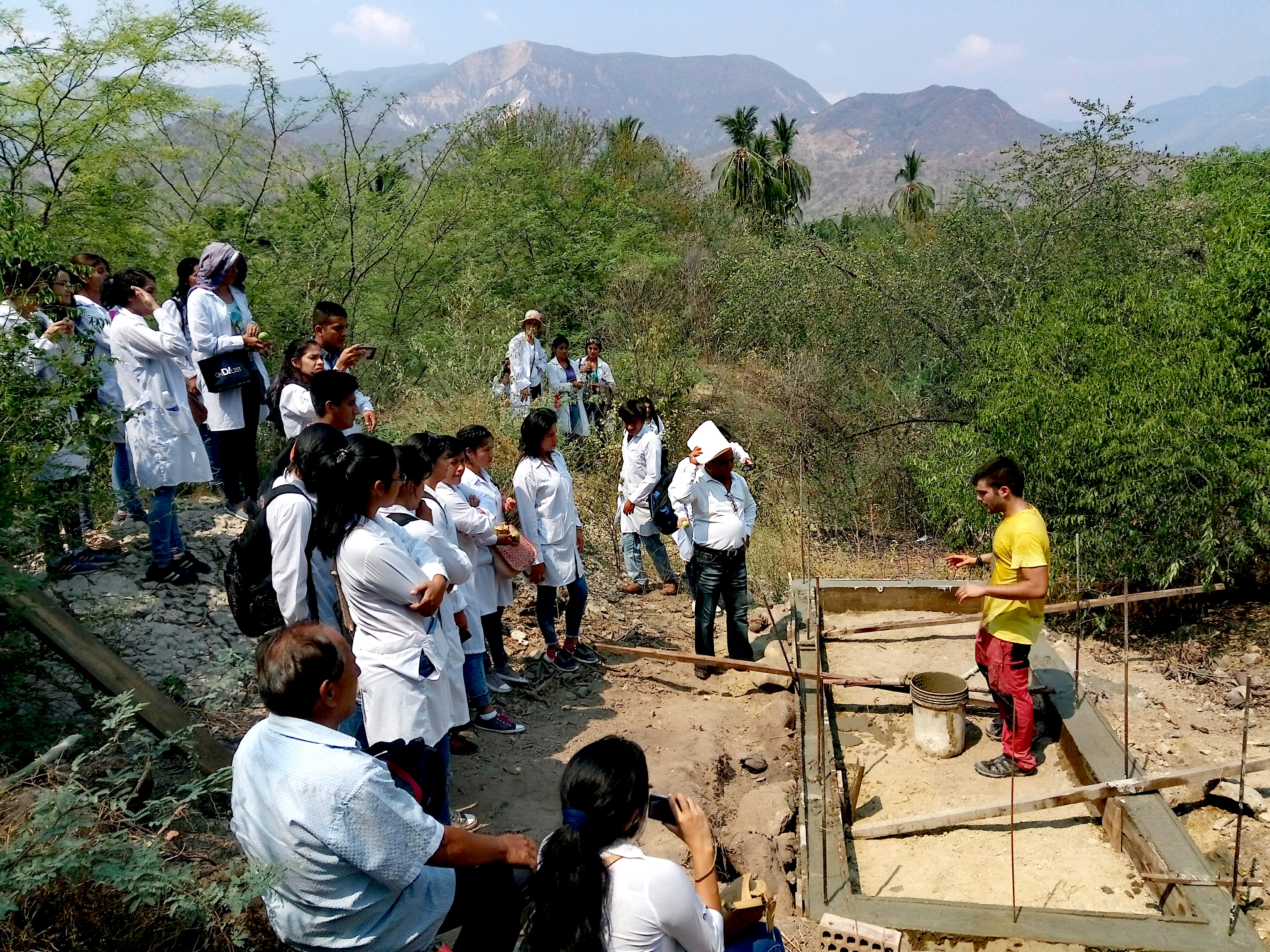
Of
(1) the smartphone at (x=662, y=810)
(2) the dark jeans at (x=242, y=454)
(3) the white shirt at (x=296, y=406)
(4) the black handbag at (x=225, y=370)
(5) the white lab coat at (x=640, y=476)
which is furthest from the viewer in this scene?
(5) the white lab coat at (x=640, y=476)

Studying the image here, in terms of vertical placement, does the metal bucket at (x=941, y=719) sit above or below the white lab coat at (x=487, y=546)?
below

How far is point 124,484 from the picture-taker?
6008mm

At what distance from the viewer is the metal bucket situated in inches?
221

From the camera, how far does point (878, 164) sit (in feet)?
642

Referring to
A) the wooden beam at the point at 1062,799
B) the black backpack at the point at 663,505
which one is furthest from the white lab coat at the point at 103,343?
the wooden beam at the point at 1062,799

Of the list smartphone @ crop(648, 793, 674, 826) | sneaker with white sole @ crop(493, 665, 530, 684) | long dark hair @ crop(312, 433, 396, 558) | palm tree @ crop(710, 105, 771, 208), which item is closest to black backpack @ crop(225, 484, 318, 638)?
long dark hair @ crop(312, 433, 396, 558)

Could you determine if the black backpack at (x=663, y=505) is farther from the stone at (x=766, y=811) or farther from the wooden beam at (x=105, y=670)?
the wooden beam at (x=105, y=670)

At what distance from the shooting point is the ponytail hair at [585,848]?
2.24 metres

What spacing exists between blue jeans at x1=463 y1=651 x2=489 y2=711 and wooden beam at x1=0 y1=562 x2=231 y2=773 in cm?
153

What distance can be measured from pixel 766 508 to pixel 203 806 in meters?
7.99

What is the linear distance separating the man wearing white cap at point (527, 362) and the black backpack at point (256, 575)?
6.32m

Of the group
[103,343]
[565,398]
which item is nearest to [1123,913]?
[103,343]

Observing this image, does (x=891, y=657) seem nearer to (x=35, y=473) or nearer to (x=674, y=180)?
(x=35, y=473)

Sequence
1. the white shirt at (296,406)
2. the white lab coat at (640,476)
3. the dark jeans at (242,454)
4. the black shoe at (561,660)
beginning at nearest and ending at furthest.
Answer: the white shirt at (296,406), the dark jeans at (242,454), the black shoe at (561,660), the white lab coat at (640,476)
